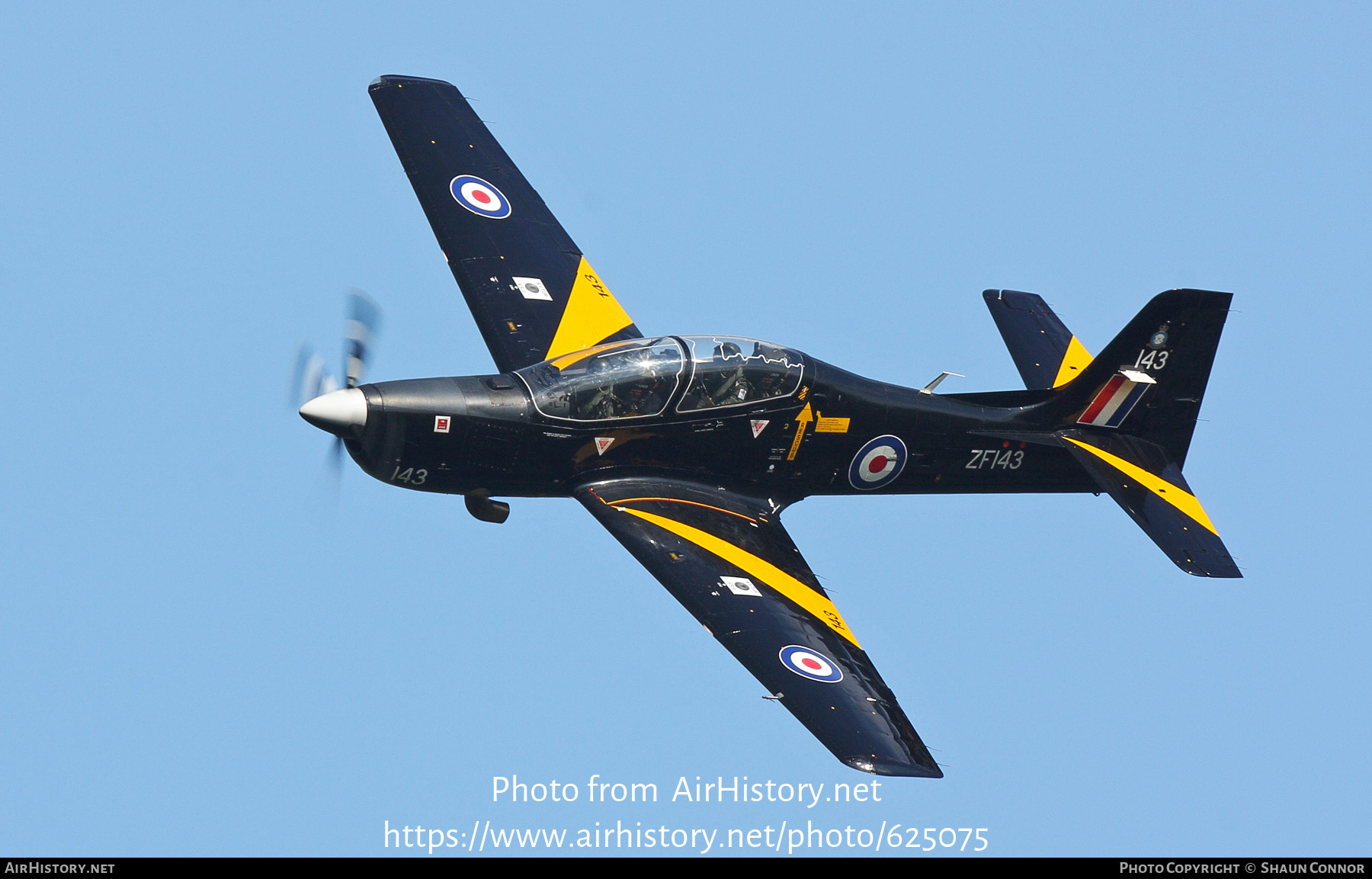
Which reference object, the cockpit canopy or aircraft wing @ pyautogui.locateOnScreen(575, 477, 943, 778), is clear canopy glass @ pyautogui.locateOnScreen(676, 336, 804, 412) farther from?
aircraft wing @ pyautogui.locateOnScreen(575, 477, 943, 778)

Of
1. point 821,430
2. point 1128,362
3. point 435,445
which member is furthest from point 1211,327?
point 435,445

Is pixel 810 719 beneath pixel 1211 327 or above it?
beneath

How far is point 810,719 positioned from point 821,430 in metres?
4.34

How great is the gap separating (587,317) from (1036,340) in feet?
18.8

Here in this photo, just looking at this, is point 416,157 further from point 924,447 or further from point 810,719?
point 810,719

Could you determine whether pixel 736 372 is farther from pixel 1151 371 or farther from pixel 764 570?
pixel 1151 371

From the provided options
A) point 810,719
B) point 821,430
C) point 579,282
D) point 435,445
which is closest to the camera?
point 810,719

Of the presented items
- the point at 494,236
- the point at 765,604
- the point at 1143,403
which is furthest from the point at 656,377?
the point at 1143,403

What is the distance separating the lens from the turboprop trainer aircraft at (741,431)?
19.7m

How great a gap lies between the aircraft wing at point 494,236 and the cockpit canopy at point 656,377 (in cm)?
124

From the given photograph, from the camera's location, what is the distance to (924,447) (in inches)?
863

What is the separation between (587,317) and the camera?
894 inches

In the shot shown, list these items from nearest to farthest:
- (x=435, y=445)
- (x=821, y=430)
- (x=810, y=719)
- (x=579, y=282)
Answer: (x=810, y=719) → (x=435, y=445) → (x=821, y=430) → (x=579, y=282)

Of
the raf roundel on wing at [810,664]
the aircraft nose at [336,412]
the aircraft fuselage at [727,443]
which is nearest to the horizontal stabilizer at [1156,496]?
the aircraft fuselage at [727,443]
